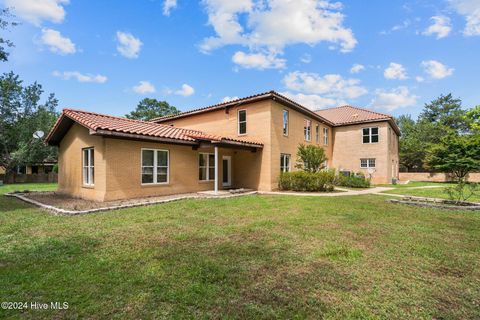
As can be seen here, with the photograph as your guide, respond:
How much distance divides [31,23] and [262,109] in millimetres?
13321

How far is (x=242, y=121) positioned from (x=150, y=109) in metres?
44.4

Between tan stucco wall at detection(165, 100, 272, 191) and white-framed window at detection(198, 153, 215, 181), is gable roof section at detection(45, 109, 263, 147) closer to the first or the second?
tan stucco wall at detection(165, 100, 272, 191)

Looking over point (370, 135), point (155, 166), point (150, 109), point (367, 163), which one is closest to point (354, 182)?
point (367, 163)

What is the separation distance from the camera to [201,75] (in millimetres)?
20734

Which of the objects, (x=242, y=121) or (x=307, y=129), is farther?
(x=307, y=129)

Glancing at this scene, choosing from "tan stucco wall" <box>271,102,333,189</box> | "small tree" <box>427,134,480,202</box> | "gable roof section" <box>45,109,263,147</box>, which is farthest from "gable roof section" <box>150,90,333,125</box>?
"small tree" <box>427,134,480,202</box>

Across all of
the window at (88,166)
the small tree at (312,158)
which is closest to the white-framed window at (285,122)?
the small tree at (312,158)

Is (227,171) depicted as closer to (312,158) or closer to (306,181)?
(306,181)

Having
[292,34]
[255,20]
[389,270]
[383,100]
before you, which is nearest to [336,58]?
[292,34]

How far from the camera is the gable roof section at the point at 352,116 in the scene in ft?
76.7

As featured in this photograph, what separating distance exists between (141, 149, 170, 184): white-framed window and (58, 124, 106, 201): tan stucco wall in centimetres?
187

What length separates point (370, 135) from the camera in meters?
23.8

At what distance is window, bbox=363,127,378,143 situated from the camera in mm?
23487

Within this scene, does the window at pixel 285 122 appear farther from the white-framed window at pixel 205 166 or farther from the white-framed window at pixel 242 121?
the white-framed window at pixel 205 166
